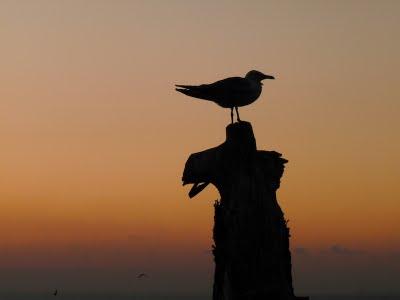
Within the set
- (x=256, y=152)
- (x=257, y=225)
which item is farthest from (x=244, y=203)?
(x=256, y=152)

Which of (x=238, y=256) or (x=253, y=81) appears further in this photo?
(x=253, y=81)

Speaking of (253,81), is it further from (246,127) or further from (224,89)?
(246,127)

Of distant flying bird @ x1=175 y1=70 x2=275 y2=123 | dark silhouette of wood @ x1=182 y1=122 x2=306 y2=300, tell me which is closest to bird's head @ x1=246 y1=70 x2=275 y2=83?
distant flying bird @ x1=175 y1=70 x2=275 y2=123

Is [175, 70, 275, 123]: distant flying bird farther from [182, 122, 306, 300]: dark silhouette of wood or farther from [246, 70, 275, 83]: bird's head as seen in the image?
[182, 122, 306, 300]: dark silhouette of wood

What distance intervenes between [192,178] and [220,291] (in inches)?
66.4

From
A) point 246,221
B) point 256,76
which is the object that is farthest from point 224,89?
point 246,221

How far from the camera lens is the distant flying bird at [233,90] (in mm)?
9719

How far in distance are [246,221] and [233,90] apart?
10.2 feet

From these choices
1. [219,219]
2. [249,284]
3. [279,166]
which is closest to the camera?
[249,284]

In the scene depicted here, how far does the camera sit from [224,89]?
9.73 meters

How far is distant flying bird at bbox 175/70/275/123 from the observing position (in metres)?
9.72

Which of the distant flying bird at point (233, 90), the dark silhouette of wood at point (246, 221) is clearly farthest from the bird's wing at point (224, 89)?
the dark silhouette of wood at point (246, 221)

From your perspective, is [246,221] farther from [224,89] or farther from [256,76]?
[256,76]

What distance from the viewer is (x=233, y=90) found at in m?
9.71
